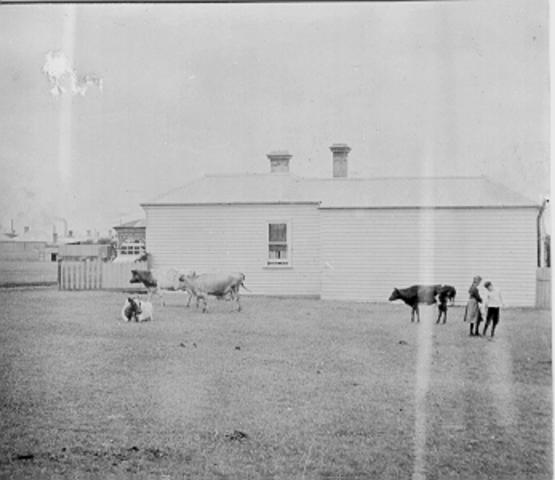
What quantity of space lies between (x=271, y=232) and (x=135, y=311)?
523 millimetres

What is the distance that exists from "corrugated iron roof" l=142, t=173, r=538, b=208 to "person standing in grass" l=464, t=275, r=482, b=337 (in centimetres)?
25

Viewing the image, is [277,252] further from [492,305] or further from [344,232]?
[492,305]

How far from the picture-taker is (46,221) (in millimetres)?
2193

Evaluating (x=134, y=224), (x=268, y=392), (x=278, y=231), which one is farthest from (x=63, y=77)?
(x=268, y=392)

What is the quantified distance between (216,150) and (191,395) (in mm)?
795

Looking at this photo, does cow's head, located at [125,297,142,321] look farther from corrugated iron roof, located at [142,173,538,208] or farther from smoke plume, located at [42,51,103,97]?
smoke plume, located at [42,51,103,97]

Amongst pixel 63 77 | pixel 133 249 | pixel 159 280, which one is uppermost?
pixel 63 77

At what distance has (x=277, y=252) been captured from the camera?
224 centimetres

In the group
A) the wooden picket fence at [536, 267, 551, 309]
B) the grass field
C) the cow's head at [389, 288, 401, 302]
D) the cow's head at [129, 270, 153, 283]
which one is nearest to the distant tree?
the wooden picket fence at [536, 267, 551, 309]

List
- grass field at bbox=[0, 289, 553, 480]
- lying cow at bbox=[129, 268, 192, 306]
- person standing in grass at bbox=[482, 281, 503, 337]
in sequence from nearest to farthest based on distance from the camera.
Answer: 1. grass field at bbox=[0, 289, 553, 480]
2. person standing in grass at bbox=[482, 281, 503, 337]
3. lying cow at bbox=[129, 268, 192, 306]

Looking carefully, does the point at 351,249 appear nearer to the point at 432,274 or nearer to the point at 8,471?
the point at 432,274

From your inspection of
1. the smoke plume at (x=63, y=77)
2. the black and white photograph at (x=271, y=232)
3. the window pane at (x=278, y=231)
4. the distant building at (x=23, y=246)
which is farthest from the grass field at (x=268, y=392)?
the smoke plume at (x=63, y=77)

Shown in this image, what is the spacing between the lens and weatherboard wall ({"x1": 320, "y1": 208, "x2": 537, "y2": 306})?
211 centimetres

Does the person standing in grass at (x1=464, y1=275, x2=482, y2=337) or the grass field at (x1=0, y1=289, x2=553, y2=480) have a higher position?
the person standing in grass at (x1=464, y1=275, x2=482, y2=337)
